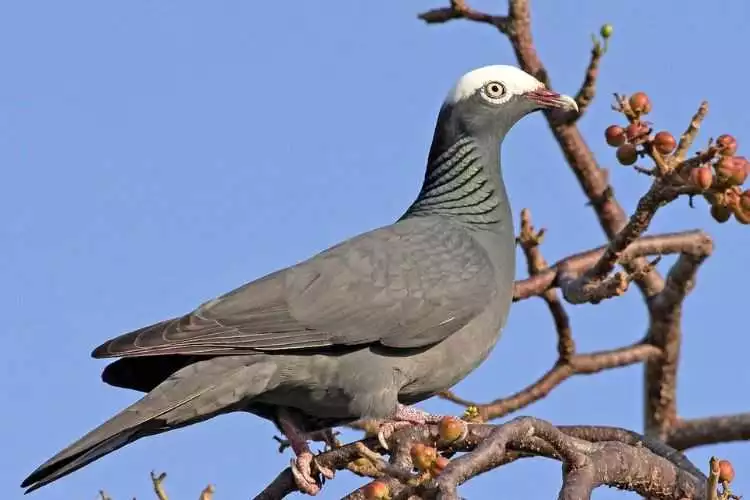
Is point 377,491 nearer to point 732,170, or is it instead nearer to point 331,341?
point 732,170

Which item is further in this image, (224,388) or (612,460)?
(224,388)

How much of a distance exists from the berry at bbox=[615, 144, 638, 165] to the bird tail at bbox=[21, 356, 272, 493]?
5.77ft

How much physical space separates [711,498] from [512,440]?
75 centimetres

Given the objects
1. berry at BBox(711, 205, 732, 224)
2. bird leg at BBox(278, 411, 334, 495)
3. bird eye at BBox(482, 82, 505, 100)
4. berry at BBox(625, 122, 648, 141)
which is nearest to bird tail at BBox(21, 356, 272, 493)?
bird leg at BBox(278, 411, 334, 495)

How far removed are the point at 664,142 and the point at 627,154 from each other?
0.50 feet

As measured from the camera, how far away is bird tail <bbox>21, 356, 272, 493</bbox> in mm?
5426

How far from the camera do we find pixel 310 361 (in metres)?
6.20

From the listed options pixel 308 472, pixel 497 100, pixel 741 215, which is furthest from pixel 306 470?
pixel 497 100

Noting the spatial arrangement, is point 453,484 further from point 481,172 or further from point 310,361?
point 481,172

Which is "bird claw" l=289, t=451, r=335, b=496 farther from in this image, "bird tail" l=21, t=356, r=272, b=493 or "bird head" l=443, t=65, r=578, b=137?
"bird head" l=443, t=65, r=578, b=137

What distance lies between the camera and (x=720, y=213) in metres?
5.39


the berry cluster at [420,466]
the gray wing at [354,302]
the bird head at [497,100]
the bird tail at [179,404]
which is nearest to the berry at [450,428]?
the berry cluster at [420,466]

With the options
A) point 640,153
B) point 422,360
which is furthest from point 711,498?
point 422,360

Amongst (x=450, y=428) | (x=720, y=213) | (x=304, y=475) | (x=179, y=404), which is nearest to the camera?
(x=450, y=428)
